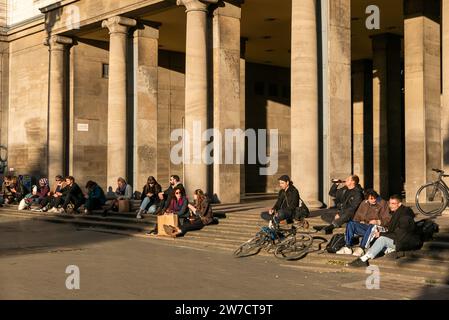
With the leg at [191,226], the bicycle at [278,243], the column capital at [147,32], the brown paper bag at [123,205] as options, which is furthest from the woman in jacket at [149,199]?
the column capital at [147,32]

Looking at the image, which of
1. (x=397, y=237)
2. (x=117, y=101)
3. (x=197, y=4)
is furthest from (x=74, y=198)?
(x=397, y=237)

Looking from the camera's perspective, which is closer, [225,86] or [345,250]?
[345,250]

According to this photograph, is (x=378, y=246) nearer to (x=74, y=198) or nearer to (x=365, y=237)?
(x=365, y=237)

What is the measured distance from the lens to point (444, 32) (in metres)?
17.0

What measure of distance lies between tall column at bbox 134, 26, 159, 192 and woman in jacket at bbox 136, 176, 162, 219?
6.05m

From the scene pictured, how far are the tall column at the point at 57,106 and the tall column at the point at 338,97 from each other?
1459cm

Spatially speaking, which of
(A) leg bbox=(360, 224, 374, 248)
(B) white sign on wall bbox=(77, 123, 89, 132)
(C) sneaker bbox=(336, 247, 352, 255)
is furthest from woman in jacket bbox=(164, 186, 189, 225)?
(B) white sign on wall bbox=(77, 123, 89, 132)

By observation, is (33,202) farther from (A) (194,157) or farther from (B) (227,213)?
(B) (227,213)

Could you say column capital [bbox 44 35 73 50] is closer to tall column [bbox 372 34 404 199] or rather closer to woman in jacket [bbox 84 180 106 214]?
woman in jacket [bbox 84 180 106 214]

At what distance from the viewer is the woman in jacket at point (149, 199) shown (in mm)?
20328

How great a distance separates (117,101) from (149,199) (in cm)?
714

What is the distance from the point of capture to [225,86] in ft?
75.5

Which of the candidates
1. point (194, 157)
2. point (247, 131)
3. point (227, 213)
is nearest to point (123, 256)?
point (227, 213)

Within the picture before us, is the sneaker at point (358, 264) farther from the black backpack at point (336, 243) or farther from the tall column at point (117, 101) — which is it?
the tall column at point (117, 101)
